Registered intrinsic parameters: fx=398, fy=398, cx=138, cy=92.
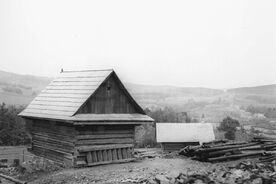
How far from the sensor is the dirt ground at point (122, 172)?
55.0ft

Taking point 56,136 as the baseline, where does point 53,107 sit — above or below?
above

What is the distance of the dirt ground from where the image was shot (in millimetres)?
16772

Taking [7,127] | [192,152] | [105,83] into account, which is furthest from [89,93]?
[7,127]

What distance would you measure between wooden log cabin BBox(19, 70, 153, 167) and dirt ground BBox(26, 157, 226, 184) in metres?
0.98

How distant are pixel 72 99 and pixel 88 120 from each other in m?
2.31

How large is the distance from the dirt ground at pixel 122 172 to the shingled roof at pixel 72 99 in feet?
8.17

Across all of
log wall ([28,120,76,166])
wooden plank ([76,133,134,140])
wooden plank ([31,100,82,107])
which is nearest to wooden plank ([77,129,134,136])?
wooden plank ([76,133,134,140])

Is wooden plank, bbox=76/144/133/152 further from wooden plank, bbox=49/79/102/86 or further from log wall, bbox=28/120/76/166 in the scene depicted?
wooden plank, bbox=49/79/102/86

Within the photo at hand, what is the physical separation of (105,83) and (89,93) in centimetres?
116

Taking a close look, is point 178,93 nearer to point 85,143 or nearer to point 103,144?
point 103,144

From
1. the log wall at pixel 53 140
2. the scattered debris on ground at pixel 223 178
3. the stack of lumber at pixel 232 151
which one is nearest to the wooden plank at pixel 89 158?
the log wall at pixel 53 140

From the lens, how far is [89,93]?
20.8 m

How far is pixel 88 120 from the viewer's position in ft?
65.1

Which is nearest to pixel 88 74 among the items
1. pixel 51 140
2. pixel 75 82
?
pixel 75 82
